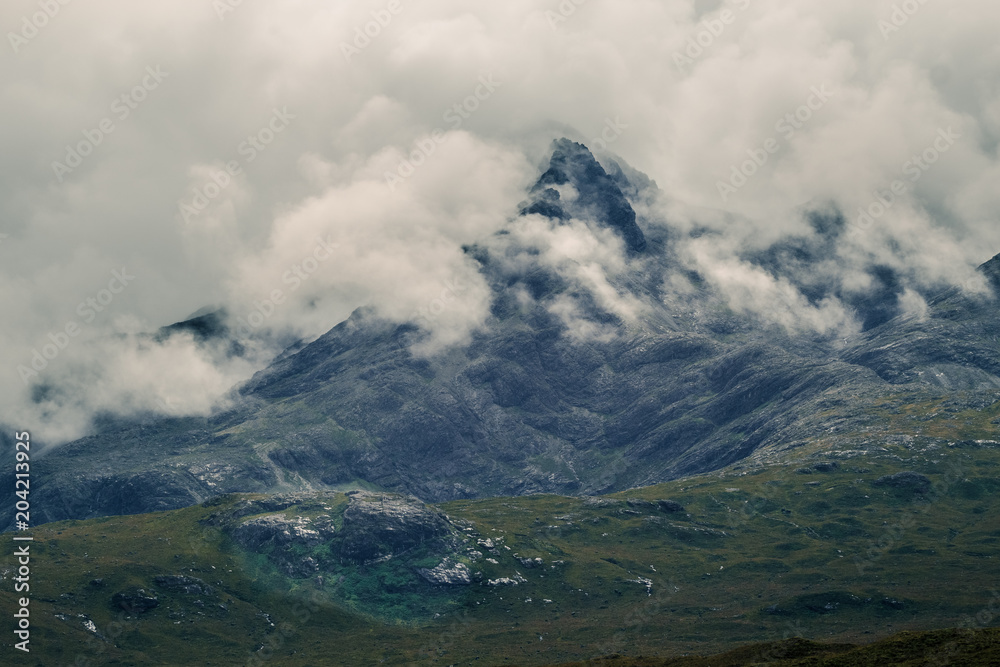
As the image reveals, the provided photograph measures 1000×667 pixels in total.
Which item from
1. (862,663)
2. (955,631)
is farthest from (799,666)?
(955,631)

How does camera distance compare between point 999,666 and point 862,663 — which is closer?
point 999,666

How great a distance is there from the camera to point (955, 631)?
199m

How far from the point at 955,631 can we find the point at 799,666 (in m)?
34.7

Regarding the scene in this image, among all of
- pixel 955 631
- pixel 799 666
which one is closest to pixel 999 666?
pixel 955 631

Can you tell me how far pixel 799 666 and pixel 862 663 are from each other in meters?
12.7

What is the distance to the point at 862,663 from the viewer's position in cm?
19312

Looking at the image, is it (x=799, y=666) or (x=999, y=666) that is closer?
(x=999, y=666)

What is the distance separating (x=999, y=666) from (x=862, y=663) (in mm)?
28260

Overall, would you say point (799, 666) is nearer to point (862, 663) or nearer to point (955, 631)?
point (862, 663)

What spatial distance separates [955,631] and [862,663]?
23424 millimetres

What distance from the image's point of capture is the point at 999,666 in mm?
171750

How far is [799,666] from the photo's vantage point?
19738 cm

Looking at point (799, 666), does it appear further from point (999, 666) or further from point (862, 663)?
point (999, 666)
